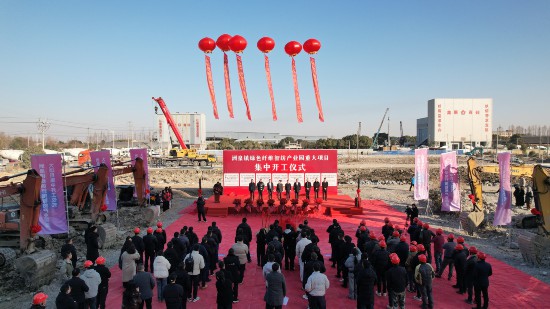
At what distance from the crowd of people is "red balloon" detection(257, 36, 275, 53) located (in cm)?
1151

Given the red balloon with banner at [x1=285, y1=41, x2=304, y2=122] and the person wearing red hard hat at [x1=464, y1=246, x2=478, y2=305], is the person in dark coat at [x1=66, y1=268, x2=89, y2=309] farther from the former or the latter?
the red balloon with banner at [x1=285, y1=41, x2=304, y2=122]

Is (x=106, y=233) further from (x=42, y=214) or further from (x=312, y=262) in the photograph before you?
(x=312, y=262)

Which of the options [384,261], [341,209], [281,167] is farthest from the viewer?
[281,167]

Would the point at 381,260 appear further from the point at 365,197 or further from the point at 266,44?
the point at 365,197

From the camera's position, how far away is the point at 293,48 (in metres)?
19.6

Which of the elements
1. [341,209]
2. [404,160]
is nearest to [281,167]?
[341,209]

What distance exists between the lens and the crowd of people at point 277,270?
6.55m

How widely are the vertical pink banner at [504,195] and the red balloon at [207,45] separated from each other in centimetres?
1419

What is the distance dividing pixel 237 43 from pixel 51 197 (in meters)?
11.3

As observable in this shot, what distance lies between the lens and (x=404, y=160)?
5750 centimetres

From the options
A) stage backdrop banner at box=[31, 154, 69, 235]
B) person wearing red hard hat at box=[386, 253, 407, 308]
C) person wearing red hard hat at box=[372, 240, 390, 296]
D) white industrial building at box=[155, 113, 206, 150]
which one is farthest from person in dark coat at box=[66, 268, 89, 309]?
white industrial building at box=[155, 113, 206, 150]

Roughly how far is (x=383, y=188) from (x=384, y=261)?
22.3m

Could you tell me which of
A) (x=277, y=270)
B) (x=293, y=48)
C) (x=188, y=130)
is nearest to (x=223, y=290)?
(x=277, y=270)

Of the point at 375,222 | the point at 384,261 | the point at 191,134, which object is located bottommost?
the point at 375,222
